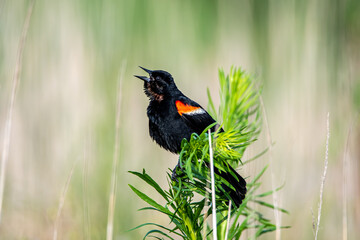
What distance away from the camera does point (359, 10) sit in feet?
8.54

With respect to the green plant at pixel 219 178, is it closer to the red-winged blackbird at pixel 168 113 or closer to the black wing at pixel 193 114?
the black wing at pixel 193 114

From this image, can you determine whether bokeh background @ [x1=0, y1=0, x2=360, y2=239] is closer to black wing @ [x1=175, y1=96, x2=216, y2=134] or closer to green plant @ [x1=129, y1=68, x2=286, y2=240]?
black wing @ [x1=175, y1=96, x2=216, y2=134]

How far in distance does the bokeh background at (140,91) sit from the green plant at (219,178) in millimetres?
1387

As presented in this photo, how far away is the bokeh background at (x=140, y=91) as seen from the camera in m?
2.39

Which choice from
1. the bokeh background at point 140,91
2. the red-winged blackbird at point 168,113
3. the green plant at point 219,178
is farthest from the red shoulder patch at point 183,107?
the bokeh background at point 140,91

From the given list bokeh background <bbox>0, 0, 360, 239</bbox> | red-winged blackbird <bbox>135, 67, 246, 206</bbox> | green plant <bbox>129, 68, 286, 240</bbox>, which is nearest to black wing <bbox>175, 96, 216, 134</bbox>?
red-winged blackbird <bbox>135, 67, 246, 206</bbox>

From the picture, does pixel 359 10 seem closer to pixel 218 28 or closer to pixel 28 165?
pixel 218 28

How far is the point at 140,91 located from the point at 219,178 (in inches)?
74.2

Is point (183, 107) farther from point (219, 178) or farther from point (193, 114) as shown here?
point (219, 178)

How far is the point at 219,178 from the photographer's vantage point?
94 centimetres

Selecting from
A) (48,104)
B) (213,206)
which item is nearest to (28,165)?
(48,104)

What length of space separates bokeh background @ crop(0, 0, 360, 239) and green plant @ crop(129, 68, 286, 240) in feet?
4.55

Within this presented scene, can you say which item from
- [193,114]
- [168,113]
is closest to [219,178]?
[193,114]

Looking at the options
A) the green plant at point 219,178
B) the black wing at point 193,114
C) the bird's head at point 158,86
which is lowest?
the green plant at point 219,178
